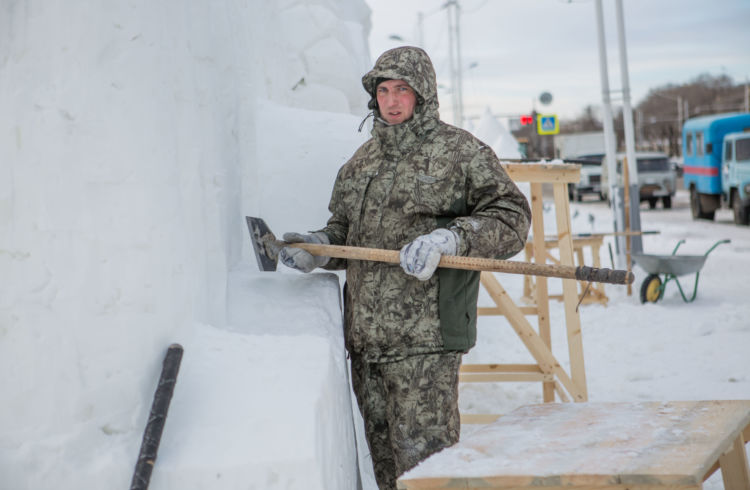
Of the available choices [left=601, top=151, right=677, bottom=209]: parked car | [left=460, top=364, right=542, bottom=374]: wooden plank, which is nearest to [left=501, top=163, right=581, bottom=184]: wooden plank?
[left=460, top=364, right=542, bottom=374]: wooden plank

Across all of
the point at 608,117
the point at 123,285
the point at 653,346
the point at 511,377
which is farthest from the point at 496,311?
the point at 608,117

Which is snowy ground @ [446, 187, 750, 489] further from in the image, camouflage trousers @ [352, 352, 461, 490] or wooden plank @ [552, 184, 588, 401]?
camouflage trousers @ [352, 352, 461, 490]

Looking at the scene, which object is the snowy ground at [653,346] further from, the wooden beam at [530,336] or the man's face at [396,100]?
the man's face at [396,100]

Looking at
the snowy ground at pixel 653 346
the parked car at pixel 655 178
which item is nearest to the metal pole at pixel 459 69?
the parked car at pixel 655 178

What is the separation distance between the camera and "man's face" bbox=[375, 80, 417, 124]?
2641 millimetres

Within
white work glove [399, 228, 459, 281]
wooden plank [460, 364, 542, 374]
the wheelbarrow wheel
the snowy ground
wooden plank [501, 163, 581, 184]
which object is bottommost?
the snowy ground

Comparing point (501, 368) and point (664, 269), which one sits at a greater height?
point (664, 269)

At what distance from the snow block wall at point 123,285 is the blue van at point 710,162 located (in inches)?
548

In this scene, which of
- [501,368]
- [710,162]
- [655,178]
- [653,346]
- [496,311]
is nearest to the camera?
[501,368]

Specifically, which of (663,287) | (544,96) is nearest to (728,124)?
(544,96)

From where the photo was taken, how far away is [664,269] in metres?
7.71

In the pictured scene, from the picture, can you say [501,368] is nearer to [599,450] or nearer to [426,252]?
[426,252]

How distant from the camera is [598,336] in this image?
683cm

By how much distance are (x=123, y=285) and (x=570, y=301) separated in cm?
284
